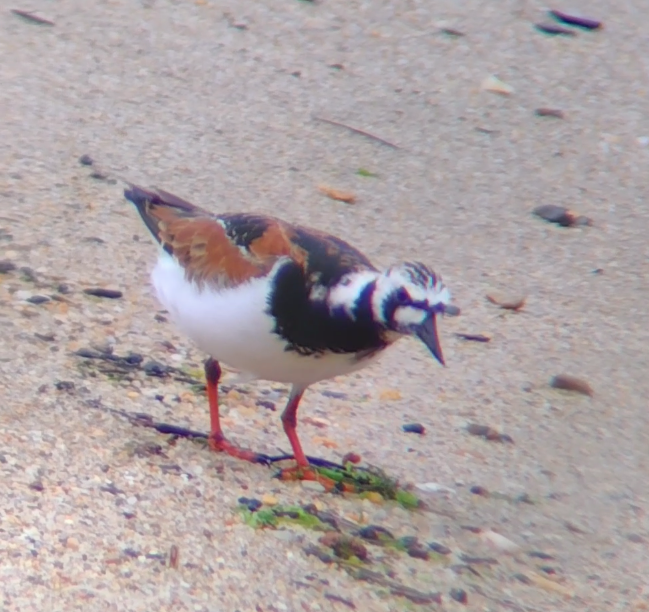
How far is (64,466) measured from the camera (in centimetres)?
358

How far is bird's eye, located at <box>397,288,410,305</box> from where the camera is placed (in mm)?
3584

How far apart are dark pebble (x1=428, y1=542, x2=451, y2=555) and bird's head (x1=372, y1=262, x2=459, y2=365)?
0.58 meters

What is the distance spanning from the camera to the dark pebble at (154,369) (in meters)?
4.47

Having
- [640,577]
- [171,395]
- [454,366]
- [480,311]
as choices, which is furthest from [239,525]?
[480,311]

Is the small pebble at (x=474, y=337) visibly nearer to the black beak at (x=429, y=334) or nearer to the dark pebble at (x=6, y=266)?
the black beak at (x=429, y=334)

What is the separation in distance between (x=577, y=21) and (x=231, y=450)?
18.6ft

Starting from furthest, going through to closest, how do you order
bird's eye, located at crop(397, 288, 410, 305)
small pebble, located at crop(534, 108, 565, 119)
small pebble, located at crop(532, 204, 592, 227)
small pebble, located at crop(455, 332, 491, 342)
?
small pebble, located at crop(534, 108, 565, 119)
small pebble, located at crop(532, 204, 592, 227)
small pebble, located at crop(455, 332, 491, 342)
bird's eye, located at crop(397, 288, 410, 305)

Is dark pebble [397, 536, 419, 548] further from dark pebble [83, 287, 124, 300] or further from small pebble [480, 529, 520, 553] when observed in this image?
dark pebble [83, 287, 124, 300]

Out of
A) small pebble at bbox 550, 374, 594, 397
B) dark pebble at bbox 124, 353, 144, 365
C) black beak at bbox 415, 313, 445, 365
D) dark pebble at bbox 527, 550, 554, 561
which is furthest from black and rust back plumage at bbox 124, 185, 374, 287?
small pebble at bbox 550, 374, 594, 397

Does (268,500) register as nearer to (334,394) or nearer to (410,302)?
(410,302)

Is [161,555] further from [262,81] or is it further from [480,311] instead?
[262,81]

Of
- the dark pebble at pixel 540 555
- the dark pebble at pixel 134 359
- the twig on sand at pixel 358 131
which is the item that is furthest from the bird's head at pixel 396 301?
the twig on sand at pixel 358 131

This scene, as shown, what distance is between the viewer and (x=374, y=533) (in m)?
3.70

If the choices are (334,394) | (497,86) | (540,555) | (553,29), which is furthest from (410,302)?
(553,29)
